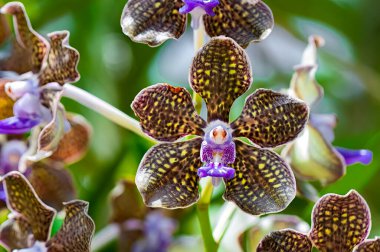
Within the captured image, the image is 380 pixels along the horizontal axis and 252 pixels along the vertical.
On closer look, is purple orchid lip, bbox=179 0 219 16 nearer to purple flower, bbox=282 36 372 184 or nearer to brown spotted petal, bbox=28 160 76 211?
purple flower, bbox=282 36 372 184

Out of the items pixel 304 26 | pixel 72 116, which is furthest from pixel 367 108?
pixel 72 116

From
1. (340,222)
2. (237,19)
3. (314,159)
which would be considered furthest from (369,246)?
(237,19)

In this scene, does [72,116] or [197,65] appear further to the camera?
[72,116]

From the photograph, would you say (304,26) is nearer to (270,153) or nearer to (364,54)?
(364,54)

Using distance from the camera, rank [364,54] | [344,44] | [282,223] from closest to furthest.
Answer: [282,223] < [364,54] < [344,44]

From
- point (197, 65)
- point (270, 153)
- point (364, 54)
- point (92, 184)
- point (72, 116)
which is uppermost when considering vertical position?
point (197, 65)

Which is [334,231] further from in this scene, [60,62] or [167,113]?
[60,62]

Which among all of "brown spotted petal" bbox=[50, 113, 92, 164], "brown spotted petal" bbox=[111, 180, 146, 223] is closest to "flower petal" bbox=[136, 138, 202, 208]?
"brown spotted petal" bbox=[50, 113, 92, 164]
